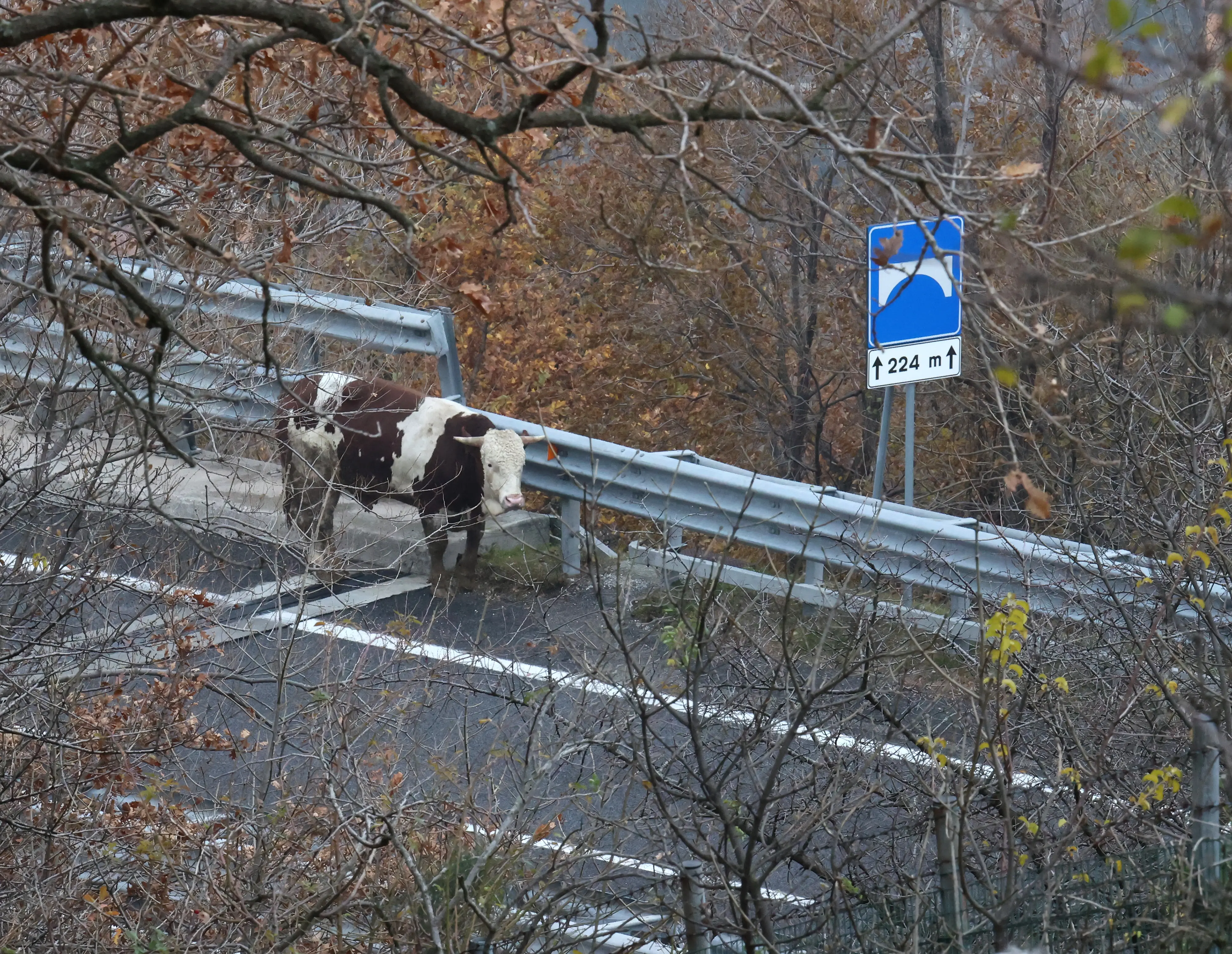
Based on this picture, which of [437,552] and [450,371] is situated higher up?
[450,371]

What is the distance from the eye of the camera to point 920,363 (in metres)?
8.60

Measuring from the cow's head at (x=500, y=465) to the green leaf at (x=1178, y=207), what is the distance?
853cm

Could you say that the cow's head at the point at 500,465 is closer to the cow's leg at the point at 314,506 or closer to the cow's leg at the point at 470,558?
the cow's leg at the point at 470,558

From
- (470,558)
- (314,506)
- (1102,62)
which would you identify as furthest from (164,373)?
(1102,62)

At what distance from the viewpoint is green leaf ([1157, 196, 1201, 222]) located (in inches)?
63.1

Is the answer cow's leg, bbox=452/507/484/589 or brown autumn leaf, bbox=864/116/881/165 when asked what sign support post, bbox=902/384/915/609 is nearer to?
cow's leg, bbox=452/507/484/589

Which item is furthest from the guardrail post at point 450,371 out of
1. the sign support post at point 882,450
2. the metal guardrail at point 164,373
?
the sign support post at point 882,450

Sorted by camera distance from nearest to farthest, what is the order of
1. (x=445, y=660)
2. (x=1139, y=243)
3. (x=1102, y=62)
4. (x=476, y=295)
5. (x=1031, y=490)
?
(x=1139, y=243) → (x=1102, y=62) → (x=1031, y=490) → (x=476, y=295) → (x=445, y=660)

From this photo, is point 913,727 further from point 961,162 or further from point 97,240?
point 97,240

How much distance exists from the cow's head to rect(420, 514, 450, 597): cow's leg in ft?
1.23

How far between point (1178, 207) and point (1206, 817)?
2.89 m

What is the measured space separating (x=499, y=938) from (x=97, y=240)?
3.88 m

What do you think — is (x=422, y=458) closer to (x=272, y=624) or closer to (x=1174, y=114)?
(x=272, y=624)

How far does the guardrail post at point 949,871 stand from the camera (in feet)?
12.0
